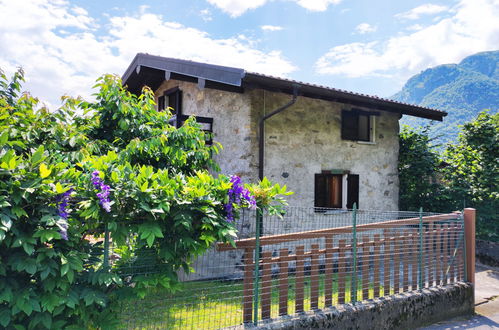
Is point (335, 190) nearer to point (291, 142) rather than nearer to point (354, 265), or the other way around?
point (291, 142)

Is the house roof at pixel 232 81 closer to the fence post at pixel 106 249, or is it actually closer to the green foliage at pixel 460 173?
the green foliage at pixel 460 173

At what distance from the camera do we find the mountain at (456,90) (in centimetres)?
8706

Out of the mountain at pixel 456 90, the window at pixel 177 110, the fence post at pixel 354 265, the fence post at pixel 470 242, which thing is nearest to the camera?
the fence post at pixel 354 265

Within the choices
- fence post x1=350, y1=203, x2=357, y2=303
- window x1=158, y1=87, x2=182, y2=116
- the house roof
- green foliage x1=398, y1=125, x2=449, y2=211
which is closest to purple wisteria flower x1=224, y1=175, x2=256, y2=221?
fence post x1=350, y1=203, x2=357, y2=303

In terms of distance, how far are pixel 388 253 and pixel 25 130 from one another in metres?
4.85

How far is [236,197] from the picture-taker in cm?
322

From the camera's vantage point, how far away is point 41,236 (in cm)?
241

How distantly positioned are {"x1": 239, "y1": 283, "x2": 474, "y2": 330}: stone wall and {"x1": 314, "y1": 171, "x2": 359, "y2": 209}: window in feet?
10.8

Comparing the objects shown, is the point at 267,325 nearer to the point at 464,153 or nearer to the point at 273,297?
the point at 273,297

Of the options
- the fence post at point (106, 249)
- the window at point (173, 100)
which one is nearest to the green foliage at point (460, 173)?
the window at point (173, 100)

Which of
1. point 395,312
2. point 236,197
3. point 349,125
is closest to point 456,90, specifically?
point 349,125

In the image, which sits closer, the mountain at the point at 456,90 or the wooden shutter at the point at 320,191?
the wooden shutter at the point at 320,191

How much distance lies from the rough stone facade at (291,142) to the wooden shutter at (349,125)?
0.15 meters

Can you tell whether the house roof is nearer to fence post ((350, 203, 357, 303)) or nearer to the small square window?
the small square window
